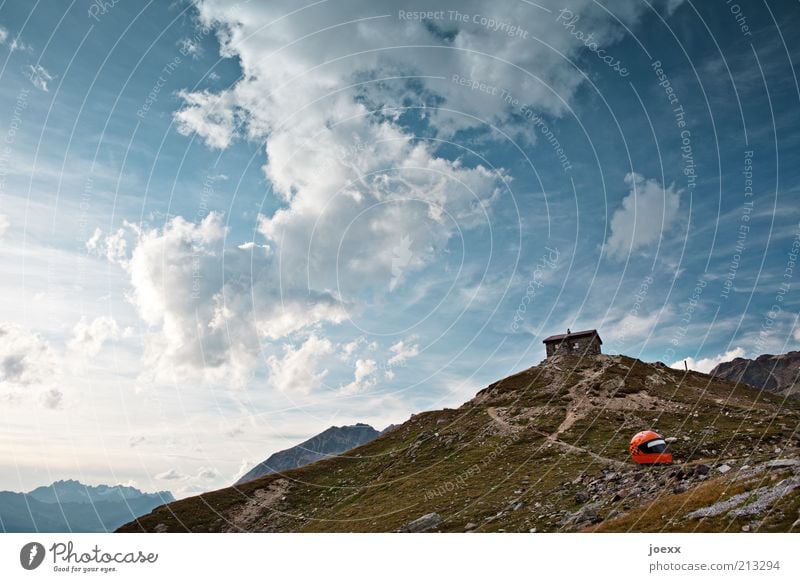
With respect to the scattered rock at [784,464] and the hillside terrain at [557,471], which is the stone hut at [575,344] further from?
the scattered rock at [784,464]

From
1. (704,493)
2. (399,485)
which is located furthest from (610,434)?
(704,493)

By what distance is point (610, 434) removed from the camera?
82438 mm

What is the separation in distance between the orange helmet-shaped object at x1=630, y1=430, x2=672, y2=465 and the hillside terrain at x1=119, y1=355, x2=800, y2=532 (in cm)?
245

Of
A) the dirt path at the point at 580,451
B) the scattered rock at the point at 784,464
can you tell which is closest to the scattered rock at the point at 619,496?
the scattered rock at the point at 784,464

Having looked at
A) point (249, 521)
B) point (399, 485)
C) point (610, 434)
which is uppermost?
point (610, 434)

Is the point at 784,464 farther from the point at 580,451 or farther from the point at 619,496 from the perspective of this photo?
the point at 580,451

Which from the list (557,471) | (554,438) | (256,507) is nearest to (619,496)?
(557,471)

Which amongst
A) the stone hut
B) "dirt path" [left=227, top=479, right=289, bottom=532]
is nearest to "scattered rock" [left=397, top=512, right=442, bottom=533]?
"dirt path" [left=227, top=479, right=289, bottom=532]

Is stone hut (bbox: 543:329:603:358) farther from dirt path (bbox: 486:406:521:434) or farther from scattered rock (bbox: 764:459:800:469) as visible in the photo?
scattered rock (bbox: 764:459:800:469)

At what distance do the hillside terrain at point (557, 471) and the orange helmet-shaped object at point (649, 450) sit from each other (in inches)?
96.5
